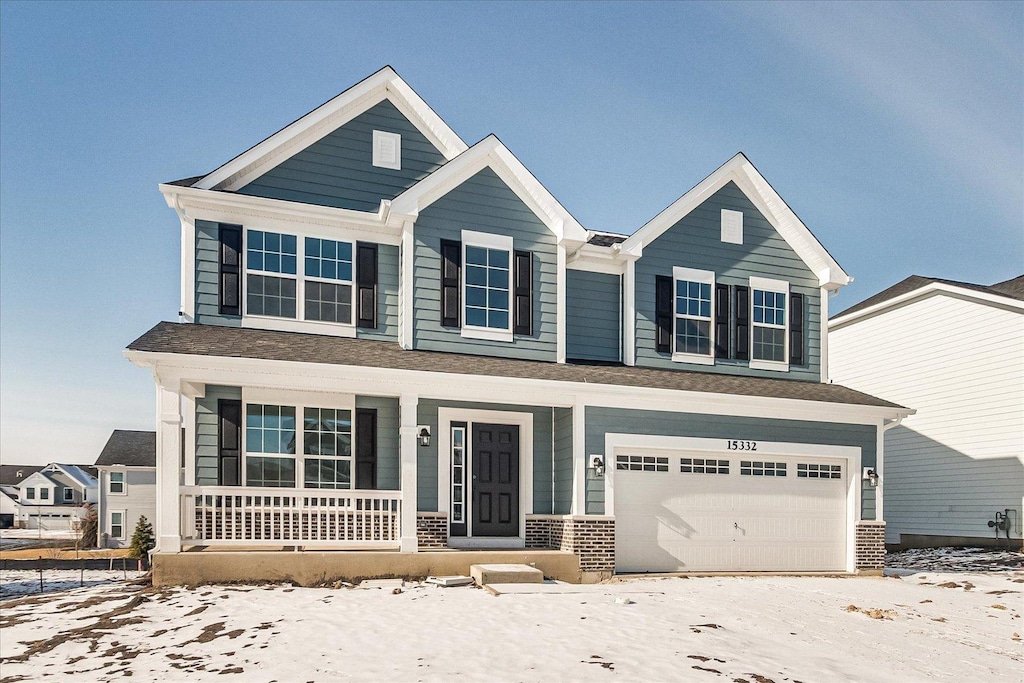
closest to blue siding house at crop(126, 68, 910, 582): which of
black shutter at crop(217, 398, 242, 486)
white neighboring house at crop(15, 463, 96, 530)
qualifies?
black shutter at crop(217, 398, 242, 486)

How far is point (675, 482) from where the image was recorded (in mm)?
14797

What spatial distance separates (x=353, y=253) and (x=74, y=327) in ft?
31.4

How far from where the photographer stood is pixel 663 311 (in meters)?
16.3

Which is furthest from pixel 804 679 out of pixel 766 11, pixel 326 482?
pixel 766 11

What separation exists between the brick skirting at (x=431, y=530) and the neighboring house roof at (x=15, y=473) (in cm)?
6465

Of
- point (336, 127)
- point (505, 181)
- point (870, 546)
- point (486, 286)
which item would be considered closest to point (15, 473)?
point (336, 127)

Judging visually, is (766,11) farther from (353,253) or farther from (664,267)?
(353,253)

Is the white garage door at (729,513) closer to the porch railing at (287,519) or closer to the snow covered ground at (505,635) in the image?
the snow covered ground at (505,635)

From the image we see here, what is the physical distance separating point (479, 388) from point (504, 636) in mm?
5307

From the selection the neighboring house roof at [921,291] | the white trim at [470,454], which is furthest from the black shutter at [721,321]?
the neighboring house roof at [921,291]

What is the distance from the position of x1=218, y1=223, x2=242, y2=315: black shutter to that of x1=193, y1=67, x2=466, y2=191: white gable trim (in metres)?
0.89

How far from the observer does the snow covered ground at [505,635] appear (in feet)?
25.2

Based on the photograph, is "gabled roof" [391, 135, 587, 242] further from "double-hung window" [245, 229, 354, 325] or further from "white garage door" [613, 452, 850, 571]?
"white garage door" [613, 452, 850, 571]

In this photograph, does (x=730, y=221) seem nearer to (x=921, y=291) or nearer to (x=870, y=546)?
(x=870, y=546)
